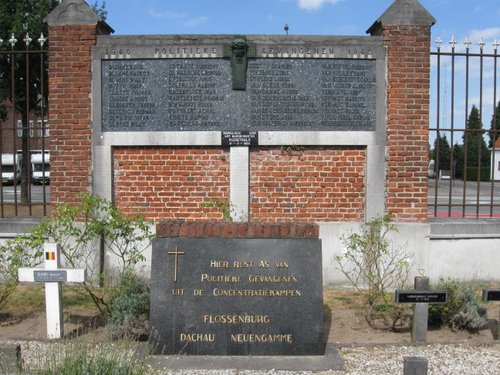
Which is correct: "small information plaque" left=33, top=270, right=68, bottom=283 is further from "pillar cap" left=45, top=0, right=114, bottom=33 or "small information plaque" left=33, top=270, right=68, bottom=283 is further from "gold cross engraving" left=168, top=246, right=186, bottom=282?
"pillar cap" left=45, top=0, right=114, bottom=33

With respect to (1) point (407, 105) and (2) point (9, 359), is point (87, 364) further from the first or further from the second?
(1) point (407, 105)

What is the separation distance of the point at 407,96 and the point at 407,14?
3.89 feet

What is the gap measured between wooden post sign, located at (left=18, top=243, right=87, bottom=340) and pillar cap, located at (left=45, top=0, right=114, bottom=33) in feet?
12.2

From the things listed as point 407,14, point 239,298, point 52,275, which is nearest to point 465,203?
point 407,14

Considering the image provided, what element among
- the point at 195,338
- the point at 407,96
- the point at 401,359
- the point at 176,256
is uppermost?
the point at 407,96

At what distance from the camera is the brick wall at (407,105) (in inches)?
303

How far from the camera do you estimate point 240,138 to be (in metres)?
7.73

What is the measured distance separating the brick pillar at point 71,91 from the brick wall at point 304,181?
249 centimetres

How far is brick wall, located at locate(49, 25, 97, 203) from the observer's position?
7.68m

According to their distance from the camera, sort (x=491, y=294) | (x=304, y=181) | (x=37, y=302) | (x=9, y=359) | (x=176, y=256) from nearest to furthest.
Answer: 1. (x=9, y=359)
2. (x=176, y=256)
3. (x=491, y=294)
4. (x=37, y=302)
5. (x=304, y=181)

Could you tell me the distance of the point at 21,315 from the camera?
6.51 metres

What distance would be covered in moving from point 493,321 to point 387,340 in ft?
5.34

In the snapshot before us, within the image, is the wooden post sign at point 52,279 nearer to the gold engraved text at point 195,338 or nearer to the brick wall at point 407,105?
the gold engraved text at point 195,338

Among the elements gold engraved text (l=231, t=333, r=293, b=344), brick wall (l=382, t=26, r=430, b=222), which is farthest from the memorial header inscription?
gold engraved text (l=231, t=333, r=293, b=344)
